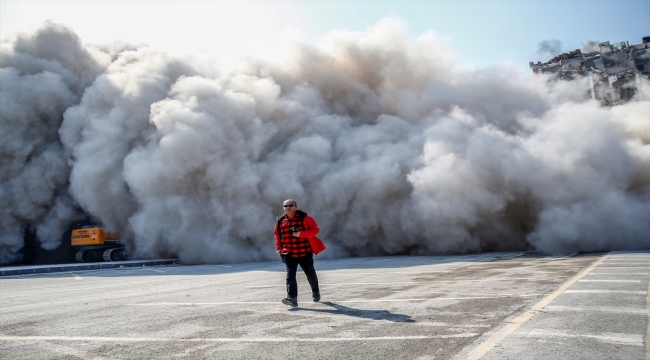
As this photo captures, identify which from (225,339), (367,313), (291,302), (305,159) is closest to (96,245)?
(305,159)

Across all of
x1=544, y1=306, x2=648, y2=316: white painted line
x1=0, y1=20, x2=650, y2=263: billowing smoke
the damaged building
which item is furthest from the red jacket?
the damaged building

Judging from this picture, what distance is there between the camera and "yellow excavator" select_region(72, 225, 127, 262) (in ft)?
76.2

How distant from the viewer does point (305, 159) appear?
23.3m

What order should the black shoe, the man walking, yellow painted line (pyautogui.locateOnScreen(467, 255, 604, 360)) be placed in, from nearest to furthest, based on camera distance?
yellow painted line (pyautogui.locateOnScreen(467, 255, 604, 360)) < the black shoe < the man walking

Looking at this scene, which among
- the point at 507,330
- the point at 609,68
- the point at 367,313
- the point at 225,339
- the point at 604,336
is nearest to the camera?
the point at 604,336

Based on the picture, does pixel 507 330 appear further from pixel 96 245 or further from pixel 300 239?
pixel 96 245

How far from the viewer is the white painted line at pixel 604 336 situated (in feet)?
12.8

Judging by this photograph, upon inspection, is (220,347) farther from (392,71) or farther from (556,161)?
(392,71)

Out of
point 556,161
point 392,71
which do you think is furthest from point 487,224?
point 392,71

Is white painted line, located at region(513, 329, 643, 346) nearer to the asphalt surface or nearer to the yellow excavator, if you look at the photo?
the asphalt surface

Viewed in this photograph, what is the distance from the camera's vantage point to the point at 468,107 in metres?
26.7

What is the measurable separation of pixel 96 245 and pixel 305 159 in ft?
33.7

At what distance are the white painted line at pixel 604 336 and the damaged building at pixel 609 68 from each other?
98.7 ft

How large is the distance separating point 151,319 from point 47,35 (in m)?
26.9
